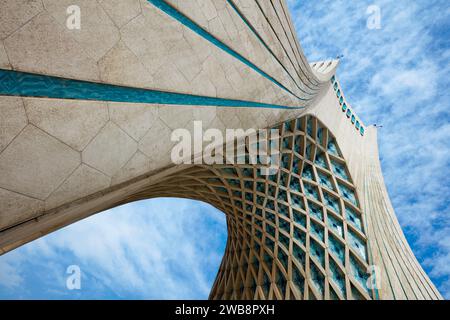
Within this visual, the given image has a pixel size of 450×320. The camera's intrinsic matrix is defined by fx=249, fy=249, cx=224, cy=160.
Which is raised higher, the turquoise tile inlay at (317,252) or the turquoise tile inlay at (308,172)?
the turquoise tile inlay at (308,172)

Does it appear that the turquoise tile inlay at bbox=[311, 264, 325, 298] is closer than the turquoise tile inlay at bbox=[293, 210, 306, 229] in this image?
Yes

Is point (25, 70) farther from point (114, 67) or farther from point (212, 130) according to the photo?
point (212, 130)

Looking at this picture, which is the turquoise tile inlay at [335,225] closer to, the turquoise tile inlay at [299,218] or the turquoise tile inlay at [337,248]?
the turquoise tile inlay at [337,248]

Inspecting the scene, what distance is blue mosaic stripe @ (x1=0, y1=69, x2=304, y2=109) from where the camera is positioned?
193cm

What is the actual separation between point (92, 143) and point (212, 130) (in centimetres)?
210

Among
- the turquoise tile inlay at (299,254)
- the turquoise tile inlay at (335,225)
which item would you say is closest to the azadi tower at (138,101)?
the turquoise tile inlay at (299,254)

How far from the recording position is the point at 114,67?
269cm

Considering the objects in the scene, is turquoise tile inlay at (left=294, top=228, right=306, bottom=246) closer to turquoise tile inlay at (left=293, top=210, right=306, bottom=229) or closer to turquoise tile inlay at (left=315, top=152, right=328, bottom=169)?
turquoise tile inlay at (left=293, top=210, right=306, bottom=229)

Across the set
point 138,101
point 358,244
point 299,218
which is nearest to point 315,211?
point 299,218

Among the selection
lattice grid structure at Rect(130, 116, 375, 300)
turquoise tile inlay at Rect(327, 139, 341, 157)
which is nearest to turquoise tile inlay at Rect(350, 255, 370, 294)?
lattice grid structure at Rect(130, 116, 375, 300)

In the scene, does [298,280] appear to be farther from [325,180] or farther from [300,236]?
[325,180]

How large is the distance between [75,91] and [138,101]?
2.36 feet

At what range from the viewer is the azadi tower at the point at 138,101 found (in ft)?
6.66
